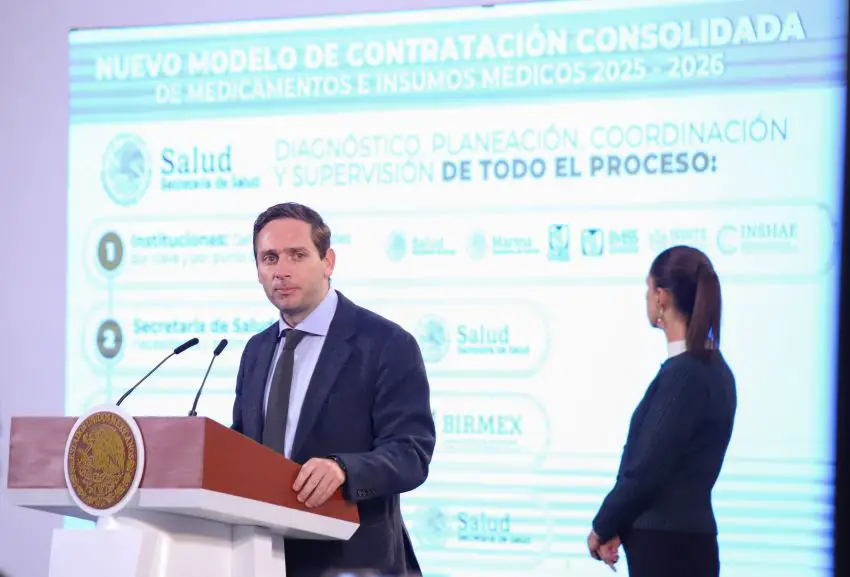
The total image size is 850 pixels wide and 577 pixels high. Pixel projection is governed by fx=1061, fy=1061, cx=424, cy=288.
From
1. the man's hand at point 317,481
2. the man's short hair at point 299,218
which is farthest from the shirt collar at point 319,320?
the man's hand at point 317,481

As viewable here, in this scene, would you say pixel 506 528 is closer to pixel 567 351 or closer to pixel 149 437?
pixel 567 351

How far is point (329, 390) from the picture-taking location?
2305 millimetres

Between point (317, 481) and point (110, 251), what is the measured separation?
2326 millimetres

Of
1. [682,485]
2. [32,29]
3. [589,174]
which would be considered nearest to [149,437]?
[682,485]

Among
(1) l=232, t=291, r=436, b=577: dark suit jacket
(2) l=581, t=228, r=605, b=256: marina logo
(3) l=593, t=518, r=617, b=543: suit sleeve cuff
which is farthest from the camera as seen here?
(2) l=581, t=228, r=605, b=256: marina logo

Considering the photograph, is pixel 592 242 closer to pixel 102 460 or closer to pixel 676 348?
pixel 676 348

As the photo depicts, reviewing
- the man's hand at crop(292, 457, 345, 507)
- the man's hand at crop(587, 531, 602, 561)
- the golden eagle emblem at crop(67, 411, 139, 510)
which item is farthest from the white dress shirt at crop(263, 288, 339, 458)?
the man's hand at crop(587, 531, 602, 561)

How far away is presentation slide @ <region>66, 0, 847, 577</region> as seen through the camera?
3400mm

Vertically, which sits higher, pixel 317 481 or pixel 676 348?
pixel 676 348

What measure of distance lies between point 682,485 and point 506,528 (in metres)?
0.65

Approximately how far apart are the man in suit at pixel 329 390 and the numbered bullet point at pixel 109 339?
1.64 m

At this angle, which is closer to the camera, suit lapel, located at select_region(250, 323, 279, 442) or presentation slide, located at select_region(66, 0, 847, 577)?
suit lapel, located at select_region(250, 323, 279, 442)

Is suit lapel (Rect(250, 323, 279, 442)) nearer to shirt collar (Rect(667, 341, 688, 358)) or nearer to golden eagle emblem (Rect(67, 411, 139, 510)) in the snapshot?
golden eagle emblem (Rect(67, 411, 139, 510))

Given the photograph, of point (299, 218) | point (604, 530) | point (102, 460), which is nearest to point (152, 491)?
point (102, 460)
